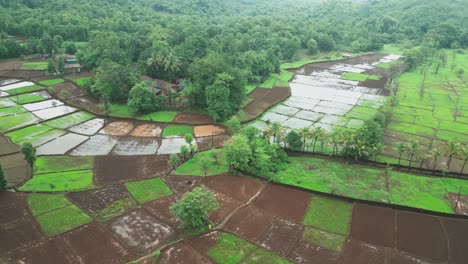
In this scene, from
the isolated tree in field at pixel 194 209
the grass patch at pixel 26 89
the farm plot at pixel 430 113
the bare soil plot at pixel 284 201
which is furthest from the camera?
the grass patch at pixel 26 89

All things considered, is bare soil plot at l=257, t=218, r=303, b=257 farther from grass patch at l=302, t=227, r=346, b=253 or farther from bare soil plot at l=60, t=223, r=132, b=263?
bare soil plot at l=60, t=223, r=132, b=263

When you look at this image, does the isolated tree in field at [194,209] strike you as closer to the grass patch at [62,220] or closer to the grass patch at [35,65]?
the grass patch at [62,220]

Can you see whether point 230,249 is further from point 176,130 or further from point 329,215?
point 176,130

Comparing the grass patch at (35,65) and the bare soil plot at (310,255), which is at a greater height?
the grass patch at (35,65)

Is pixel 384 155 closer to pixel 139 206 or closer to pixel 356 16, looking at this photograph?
pixel 139 206

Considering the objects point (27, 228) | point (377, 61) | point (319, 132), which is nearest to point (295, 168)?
point (319, 132)

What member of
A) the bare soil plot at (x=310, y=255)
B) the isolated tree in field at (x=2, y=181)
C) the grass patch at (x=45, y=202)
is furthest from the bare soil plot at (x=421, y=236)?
the isolated tree in field at (x=2, y=181)

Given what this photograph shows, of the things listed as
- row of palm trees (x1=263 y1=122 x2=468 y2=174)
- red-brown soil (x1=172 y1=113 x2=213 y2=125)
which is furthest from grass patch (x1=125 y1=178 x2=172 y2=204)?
red-brown soil (x1=172 y1=113 x2=213 y2=125)
